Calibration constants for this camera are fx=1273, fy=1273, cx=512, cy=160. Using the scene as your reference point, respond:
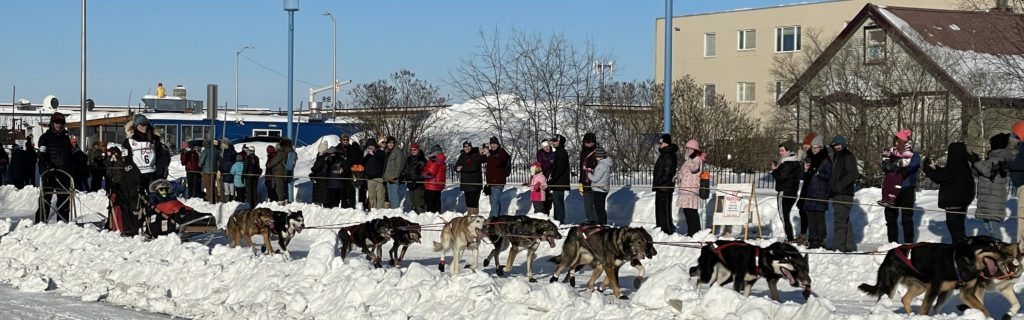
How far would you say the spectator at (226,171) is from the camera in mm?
25016

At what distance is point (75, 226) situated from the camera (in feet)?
51.6

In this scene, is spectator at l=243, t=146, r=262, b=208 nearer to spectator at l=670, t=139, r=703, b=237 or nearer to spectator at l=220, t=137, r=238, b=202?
spectator at l=220, t=137, r=238, b=202

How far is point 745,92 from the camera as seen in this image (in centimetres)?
5334

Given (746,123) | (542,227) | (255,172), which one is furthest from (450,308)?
(746,123)

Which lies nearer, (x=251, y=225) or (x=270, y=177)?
(x=251, y=225)

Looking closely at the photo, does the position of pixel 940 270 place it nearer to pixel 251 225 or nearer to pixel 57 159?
pixel 251 225

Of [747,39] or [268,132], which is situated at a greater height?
[747,39]

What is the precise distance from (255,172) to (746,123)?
55.4 ft

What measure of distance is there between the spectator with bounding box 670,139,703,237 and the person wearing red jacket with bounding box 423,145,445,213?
15.7 ft

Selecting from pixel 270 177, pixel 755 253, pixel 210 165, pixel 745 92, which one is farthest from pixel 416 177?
pixel 745 92

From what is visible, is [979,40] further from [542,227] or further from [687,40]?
[542,227]

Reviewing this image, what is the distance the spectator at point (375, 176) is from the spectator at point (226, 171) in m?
4.74

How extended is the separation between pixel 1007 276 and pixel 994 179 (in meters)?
5.06

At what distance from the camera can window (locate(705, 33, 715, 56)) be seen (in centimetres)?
5478
